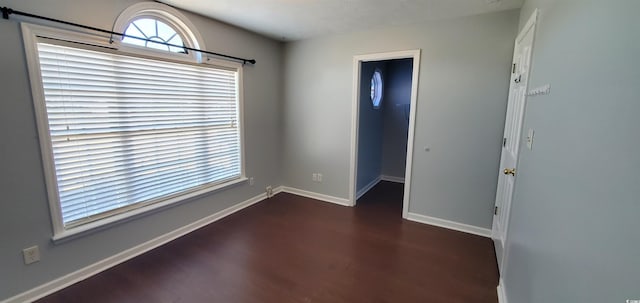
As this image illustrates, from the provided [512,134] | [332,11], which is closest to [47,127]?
[332,11]

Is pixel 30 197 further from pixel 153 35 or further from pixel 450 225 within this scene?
pixel 450 225

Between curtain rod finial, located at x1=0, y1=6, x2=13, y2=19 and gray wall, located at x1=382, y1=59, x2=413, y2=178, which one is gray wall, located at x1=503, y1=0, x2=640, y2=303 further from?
gray wall, located at x1=382, y1=59, x2=413, y2=178

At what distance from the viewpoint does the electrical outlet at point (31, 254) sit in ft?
6.15

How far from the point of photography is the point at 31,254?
74.8 inches

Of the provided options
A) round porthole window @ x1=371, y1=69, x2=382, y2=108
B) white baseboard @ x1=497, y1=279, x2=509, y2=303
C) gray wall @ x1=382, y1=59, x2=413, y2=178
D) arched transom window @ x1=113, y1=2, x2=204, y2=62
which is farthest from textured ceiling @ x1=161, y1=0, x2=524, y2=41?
white baseboard @ x1=497, y1=279, x2=509, y2=303

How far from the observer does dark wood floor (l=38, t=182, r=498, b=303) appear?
200 centimetres

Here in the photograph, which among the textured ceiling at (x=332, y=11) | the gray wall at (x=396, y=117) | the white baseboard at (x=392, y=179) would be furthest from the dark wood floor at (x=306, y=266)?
the textured ceiling at (x=332, y=11)

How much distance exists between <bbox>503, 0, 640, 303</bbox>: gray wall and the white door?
474 mm

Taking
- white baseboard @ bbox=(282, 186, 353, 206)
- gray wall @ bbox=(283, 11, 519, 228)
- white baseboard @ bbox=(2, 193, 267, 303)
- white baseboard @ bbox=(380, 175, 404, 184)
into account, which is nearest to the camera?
white baseboard @ bbox=(2, 193, 267, 303)

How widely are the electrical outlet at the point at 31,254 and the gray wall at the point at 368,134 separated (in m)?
3.47

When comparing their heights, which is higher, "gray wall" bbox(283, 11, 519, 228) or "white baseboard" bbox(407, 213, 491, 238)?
"gray wall" bbox(283, 11, 519, 228)

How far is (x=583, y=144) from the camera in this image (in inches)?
35.0

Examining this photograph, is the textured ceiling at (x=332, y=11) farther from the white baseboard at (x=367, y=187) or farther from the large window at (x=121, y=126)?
the white baseboard at (x=367, y=187)

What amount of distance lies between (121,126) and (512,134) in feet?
11.5
